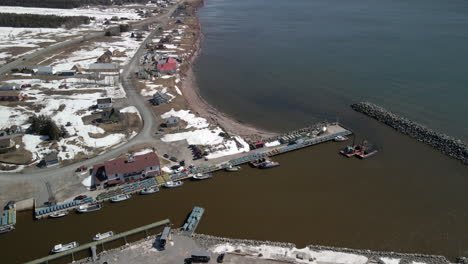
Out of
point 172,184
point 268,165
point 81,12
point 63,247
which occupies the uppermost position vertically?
point 81,12

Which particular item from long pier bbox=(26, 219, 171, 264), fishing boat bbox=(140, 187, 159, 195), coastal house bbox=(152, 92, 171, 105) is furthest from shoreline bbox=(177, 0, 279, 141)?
long pier bbox=(26, 219, 171, 264)

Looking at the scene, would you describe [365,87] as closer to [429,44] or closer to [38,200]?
[429,44]

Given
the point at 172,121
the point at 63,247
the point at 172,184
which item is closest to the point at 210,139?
the point at 172,121

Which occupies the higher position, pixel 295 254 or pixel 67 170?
pixel 67 170

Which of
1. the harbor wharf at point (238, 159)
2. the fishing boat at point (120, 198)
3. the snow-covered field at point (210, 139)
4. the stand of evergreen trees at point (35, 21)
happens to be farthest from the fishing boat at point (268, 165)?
the stand of evergreen trees at point (35, 21)

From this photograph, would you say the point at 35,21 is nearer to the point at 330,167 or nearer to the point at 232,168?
the point at 232,168

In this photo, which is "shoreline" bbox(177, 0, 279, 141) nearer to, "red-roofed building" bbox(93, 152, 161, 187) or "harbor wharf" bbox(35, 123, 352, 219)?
"harbor wharf" bbox(35, 123, 352, 219)
